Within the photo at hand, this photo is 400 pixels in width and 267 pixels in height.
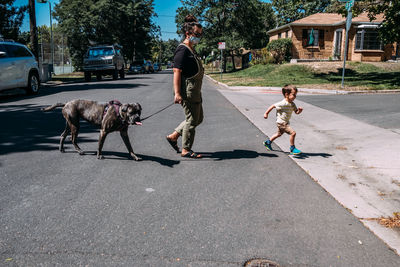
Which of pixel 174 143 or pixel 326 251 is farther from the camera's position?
pixel 174 143

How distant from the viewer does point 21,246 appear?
2.80m

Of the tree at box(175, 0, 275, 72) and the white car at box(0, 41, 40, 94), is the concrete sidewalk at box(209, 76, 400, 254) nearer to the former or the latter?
the white car at box(0, 41, 40, 94)

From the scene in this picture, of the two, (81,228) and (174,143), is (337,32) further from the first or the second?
(81,228)

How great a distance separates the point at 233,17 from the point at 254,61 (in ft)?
22.8

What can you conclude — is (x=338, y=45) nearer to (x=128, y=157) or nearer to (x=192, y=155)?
(x=192, y=155)

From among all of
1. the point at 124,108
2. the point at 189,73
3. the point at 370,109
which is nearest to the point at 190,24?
the point at 189,73

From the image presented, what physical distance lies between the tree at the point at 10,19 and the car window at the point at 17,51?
30.8 feet

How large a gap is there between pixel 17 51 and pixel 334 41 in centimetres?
2873

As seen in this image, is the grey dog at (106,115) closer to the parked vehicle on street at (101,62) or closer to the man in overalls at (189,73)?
the man in overalls at (189,73)

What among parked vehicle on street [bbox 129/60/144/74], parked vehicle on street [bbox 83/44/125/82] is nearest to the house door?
parked vehicle on street [bbox 83/44/125/82]

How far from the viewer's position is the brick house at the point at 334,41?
3105 centimetres

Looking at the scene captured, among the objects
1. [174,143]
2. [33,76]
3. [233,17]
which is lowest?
[174,143]

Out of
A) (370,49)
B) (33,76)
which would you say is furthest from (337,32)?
(33,76)

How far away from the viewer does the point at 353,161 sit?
5422 millimetres
